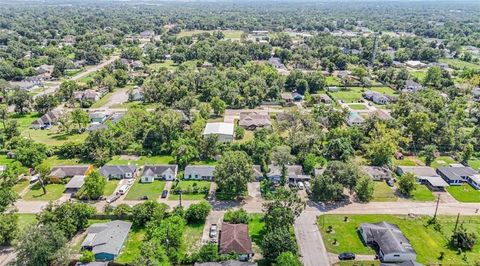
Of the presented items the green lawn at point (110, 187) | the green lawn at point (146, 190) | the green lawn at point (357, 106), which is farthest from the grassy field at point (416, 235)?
the green lawn at point (357, 106)

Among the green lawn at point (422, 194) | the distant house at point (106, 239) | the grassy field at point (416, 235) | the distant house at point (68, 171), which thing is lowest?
the green lawn at point (422, 194)

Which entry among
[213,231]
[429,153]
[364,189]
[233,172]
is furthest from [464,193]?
[213,231]

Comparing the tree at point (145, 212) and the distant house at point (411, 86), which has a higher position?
the tree at point (145, 212)

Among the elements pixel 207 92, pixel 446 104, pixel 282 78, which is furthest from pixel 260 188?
pixel 446 104

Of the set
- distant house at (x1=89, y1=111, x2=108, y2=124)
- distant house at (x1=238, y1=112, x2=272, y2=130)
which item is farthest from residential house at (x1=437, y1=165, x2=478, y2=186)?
distant house at (x1=89, y1=111, x2=108, y2=124)

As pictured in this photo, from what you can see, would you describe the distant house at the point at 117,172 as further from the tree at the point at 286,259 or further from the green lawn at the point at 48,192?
the tree at the point at 286,259

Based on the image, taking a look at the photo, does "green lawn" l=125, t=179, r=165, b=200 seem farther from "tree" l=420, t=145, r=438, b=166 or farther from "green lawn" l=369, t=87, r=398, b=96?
"green lawn" l=369, t=87, r=398, b=96
